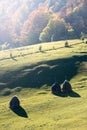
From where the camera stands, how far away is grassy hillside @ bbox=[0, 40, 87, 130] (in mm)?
64625

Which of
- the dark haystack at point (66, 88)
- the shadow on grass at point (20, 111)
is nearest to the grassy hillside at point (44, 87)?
the shadow on grass at point (20, 111)

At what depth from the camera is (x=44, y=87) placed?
8856cm

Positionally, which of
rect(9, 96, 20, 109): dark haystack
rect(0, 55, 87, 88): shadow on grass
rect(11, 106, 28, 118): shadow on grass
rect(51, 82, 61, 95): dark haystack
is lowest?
rect(11, 106, 28, 118): shadow on grass

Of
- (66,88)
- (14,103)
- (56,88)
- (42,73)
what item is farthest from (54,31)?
(14,103)

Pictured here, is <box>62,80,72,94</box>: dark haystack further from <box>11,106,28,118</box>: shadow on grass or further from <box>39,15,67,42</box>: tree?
<box>39,15,67,42</box>: tree

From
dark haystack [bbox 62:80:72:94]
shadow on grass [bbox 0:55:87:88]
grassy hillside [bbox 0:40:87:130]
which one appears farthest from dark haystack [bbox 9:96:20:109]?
shadow on grass [bbox 0:55:87:88]

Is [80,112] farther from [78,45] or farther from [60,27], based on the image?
[60,27]

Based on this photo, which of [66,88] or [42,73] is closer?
[66,88]

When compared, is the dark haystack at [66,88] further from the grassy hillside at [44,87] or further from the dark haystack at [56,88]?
the grassy hillside at [44,87]

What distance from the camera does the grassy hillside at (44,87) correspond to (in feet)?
212

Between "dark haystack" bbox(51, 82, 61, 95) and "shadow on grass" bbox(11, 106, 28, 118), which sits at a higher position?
"dark haystack" bbox(51, 82, 61, 95)

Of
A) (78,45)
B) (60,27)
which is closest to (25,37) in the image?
(60,27)

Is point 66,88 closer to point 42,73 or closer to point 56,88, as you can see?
point 56,88

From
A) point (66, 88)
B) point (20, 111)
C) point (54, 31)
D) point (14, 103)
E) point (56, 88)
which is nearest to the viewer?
point (20, 111)
